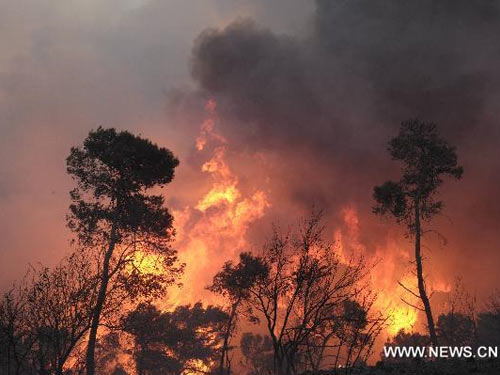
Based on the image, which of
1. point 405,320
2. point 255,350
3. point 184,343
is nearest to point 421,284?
point 405,320

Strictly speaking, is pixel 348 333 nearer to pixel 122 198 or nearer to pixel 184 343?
pixel 122 198

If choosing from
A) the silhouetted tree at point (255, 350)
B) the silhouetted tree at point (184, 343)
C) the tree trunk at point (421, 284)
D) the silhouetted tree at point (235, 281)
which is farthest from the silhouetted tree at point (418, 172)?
the silhouetted tree at point (255, 350)

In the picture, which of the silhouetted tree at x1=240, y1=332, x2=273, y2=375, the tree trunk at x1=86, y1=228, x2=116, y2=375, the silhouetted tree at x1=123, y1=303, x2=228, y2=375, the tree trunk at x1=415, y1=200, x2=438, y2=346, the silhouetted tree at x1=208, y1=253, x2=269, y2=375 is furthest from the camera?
the silhouetted tree at x1=240, y1=332, x2=273, y2=375

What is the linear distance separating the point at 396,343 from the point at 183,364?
49.9 m

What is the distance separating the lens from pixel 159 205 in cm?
2605

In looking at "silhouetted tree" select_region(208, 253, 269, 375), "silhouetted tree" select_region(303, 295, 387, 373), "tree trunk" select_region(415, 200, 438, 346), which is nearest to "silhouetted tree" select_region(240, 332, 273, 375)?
"silhouetted tree" select_region(208, 253, 269, 375)

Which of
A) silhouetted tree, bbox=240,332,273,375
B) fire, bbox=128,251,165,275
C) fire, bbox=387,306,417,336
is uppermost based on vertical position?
fire, bbox=128,251,165,275

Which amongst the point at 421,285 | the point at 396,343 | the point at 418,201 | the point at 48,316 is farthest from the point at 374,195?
the point at 396,343

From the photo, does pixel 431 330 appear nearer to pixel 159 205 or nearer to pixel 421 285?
pixel 421 285

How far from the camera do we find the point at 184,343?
155 ft

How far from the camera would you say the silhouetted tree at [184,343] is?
43.7 m

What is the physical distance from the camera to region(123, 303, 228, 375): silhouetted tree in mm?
43656

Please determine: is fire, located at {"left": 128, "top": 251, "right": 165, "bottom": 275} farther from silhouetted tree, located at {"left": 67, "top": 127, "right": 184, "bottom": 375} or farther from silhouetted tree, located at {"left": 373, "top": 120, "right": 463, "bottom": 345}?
silhouetted tree, located at {"left": 373, "top": 120, "right": 463, "bottom": 345}

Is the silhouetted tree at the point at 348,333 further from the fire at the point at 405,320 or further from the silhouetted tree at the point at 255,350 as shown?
the silhouetted tree at the point at 255,350
